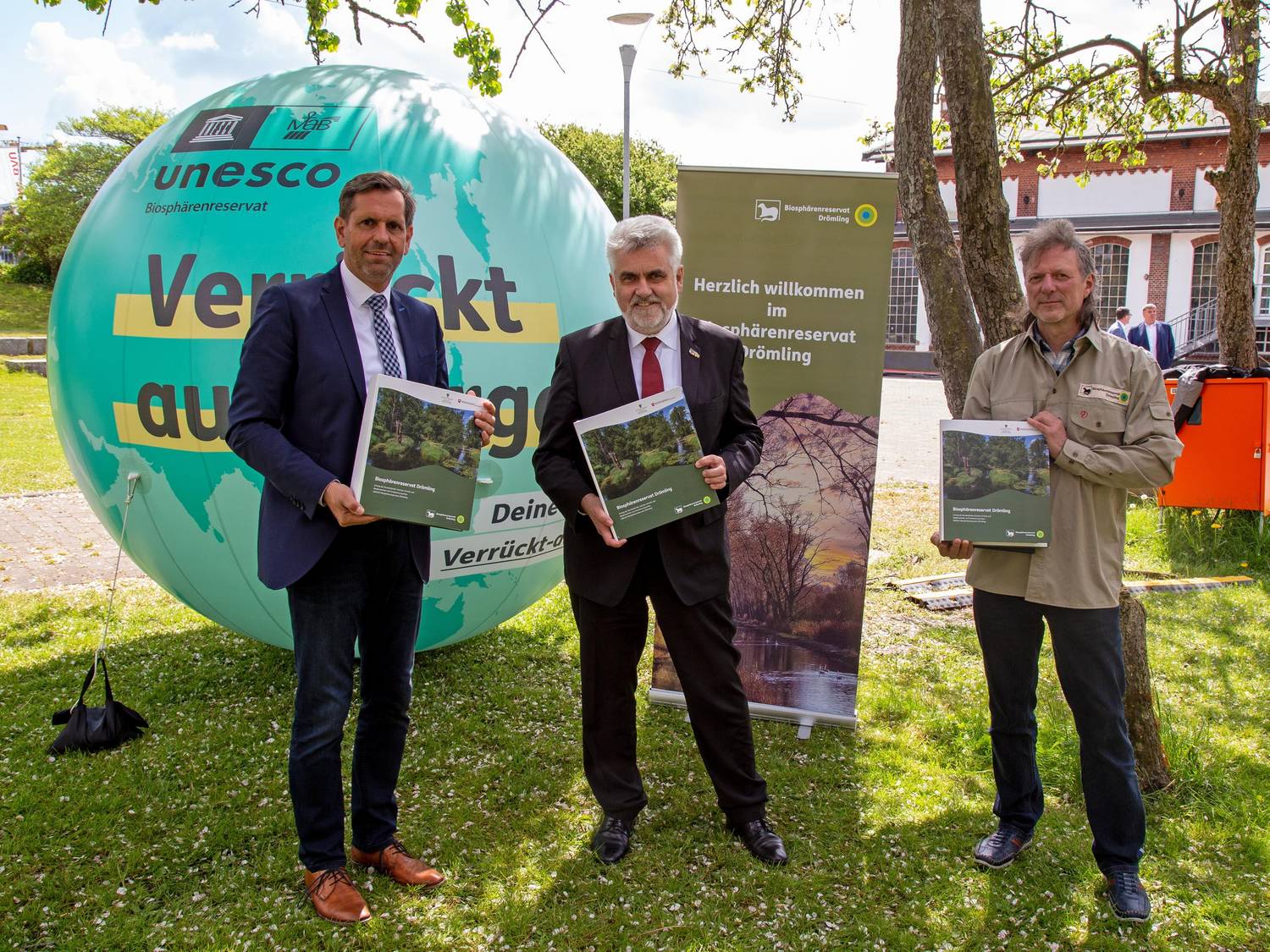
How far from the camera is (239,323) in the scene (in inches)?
151

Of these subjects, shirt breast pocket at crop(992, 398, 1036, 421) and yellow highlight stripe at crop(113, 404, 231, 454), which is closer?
shirt breast pocket at crop(992, 398, 1036, 421)

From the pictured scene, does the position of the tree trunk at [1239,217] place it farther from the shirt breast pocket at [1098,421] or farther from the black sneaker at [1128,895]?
the black sneaker at [1128,895]

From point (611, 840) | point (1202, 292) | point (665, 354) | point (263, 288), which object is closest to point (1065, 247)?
point (665, 354)

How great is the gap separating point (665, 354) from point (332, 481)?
47.8 inches

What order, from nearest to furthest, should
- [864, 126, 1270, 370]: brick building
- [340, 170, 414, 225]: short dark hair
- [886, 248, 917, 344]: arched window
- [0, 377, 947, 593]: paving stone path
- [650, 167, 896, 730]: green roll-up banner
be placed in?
1. [340, 170, 414, 225]: short dark hair
2. [650, 167, 896, 730]: green roll-up banner
3. [0, 377, 947, 593]: paving stone path
4. [864, 126, 1270, 370]: brick building
5. [886, 248, 917, 344]: arched window

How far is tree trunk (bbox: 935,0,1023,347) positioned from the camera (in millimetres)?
4312

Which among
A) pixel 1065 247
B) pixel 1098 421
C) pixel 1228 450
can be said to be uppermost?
pixel 1065 247

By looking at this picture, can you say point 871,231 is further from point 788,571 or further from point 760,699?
point 760,699

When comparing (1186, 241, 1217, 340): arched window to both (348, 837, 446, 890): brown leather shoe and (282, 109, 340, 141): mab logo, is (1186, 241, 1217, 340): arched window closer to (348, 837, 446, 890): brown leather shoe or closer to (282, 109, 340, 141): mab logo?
(282, 109, 340, 141): mab logo

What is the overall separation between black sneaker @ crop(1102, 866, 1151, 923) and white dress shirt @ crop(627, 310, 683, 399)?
2.23 metres

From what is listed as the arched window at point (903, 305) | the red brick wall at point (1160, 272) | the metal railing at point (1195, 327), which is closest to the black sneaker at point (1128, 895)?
the metal railing at point (1195, 327)

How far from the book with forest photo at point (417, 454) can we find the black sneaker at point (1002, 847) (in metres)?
2.24

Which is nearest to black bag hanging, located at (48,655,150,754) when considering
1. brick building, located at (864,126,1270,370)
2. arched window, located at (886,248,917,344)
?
brick building, located at (864,126,1270,370)

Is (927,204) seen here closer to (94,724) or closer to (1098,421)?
(1098,421)
